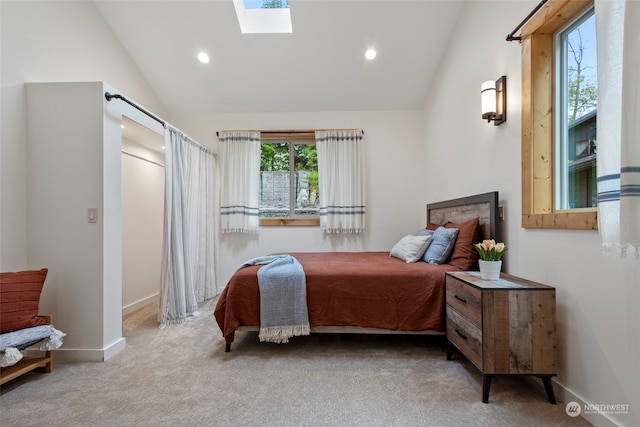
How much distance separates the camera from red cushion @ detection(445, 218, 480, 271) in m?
2.36

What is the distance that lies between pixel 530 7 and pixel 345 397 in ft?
9.07

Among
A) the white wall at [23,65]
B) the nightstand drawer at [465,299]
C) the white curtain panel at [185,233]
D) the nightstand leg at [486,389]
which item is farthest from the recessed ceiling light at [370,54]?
the nightstand leg at [486,389]

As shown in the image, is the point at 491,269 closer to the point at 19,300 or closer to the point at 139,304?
the point at 19,300

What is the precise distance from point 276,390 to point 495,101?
259 centimetres

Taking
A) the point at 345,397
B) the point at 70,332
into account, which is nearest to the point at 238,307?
the point at 345,397

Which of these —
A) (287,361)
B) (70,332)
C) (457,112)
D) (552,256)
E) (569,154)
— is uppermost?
(457,112)

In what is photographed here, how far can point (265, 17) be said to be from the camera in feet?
10.5

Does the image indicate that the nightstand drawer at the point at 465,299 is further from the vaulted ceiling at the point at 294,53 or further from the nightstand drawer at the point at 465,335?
the vaulted ceiling at the point at 294,53

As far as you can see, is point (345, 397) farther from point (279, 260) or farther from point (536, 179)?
point (536, 179)

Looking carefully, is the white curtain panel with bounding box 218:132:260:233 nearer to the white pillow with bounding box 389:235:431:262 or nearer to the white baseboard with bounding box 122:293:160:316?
the white baseboard with bounding box 122:293:160:316

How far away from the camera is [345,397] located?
1679 millimetres

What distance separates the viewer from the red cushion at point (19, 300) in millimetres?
1791

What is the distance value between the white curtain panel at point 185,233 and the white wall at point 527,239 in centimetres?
299

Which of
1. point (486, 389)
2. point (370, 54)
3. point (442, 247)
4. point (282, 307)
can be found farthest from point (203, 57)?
point (486, 389)
